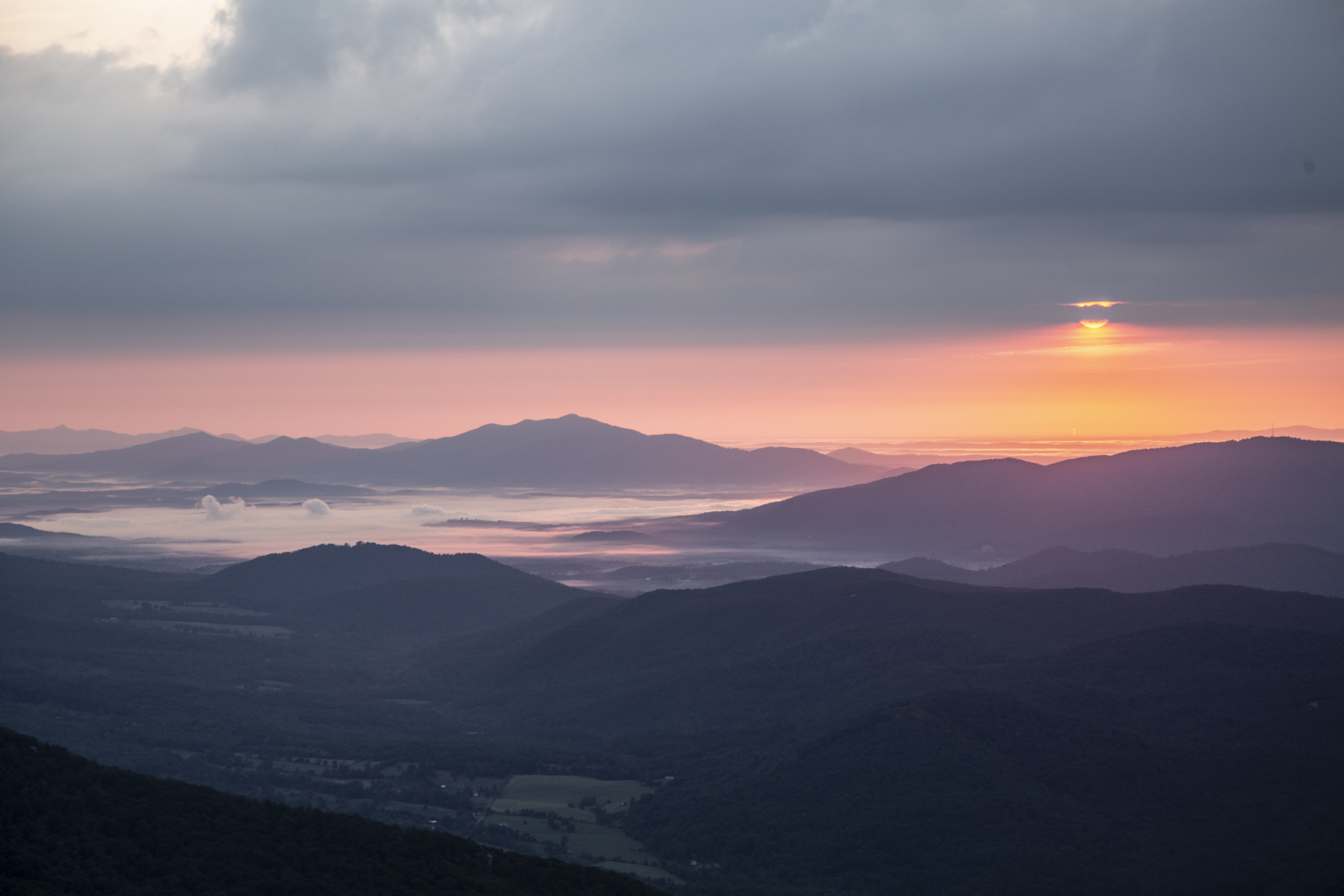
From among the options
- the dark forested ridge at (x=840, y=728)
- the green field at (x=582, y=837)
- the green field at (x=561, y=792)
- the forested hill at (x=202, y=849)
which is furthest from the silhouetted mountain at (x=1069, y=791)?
the forested hill at (x=202, y=849)

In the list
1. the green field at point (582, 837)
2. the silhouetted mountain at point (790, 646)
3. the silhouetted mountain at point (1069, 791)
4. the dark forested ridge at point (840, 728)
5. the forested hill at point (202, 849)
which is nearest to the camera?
the forested hill at point (202, 849)

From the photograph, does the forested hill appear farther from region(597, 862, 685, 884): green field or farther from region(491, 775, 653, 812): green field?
region(491, 775, 653, 812): green field

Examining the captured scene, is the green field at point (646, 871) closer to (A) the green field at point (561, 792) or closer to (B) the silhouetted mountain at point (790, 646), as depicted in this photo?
(A) the green field at point (561, 792)

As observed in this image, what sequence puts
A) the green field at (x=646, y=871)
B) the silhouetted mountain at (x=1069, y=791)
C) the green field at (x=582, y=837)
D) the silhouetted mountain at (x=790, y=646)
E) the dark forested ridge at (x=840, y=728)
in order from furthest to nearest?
the silhouetted mountain at (x=790, y=646) < the green field at (x=582, y=837) < the green field at (x=646, y=871) < the dark forested ridge at (x=840, y=728) < the silhouetted mountain at (x=1069, y=791)

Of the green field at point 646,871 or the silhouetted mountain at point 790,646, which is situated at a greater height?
the silhouetted mountain at point 790,646

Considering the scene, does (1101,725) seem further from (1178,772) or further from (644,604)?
(644,604)

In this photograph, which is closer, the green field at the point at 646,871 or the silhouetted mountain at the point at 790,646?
the green field at the point at 646,871

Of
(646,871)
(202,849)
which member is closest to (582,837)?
(646,871)
